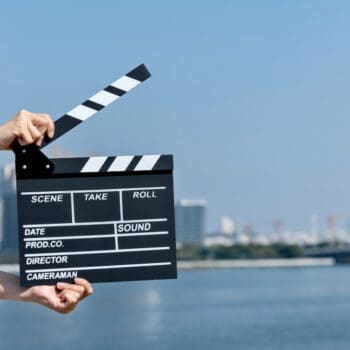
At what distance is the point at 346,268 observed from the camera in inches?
4611

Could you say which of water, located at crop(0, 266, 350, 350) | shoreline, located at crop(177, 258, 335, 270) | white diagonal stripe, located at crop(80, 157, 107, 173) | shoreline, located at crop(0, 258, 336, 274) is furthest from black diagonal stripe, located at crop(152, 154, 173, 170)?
shoreline, located at crop(177, 258, 335, 270)

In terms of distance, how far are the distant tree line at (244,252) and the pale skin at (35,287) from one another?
114442 millimetres

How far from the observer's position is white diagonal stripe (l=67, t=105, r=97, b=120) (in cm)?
284

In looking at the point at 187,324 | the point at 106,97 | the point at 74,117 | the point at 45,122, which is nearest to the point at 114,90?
the point at 106,97

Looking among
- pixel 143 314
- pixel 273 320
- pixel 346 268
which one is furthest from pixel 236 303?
pixel 346 268

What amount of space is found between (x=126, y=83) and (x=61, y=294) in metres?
0.47

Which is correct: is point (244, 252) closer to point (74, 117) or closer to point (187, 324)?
point (187, 324)

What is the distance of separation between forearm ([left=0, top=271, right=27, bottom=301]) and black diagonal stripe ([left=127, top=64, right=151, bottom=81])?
500 millimetres

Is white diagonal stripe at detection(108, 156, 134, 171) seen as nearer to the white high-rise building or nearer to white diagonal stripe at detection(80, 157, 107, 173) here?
white diagonal stripe at detection(80, 157, 107, 173)

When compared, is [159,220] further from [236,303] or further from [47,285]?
[236,303]

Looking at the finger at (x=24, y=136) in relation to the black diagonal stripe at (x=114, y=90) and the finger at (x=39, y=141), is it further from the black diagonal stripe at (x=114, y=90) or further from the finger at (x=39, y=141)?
the black diagonal stripe at (x=114, y=90)

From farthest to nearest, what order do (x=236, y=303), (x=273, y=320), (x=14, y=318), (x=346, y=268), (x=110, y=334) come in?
(x=346, y=268), (x=236, y=303), (x=14, y=318), (x=273, y=320), (x=110, y=334)

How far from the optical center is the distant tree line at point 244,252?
389 feet

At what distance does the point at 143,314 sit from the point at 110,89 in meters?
38.7
